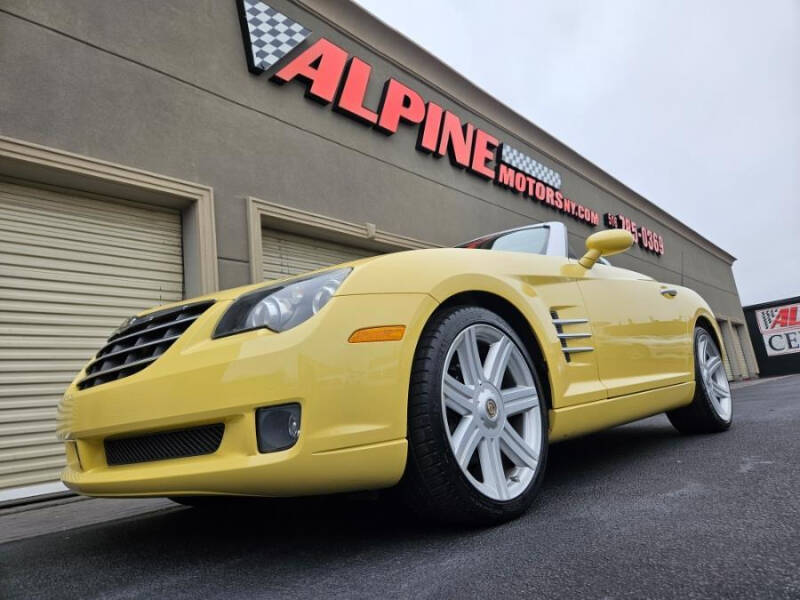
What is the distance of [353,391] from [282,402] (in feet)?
0.67

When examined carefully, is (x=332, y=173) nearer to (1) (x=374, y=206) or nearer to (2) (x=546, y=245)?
(1) (x=374, y=206)

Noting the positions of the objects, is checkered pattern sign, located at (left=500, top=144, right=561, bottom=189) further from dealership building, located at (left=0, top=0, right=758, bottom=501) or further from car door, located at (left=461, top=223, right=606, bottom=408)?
car door, located at (left=461, top=223, right=606, bottom=408)

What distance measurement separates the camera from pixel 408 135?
767 centimetres

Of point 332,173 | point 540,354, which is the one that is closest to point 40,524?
point 540,354

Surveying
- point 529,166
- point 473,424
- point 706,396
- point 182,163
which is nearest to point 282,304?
point 473,424

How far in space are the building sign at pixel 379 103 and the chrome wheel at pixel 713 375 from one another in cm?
481

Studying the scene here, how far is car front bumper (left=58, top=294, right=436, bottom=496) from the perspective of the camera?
1491mm

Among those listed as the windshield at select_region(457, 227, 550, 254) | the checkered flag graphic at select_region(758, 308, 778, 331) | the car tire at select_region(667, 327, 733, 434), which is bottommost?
the car tire at select_region(667, 327, 733, 434)

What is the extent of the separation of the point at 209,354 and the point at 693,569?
1364mm

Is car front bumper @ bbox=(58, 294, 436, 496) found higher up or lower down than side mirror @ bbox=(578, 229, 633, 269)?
lower down

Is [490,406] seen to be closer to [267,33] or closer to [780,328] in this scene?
[267,33]

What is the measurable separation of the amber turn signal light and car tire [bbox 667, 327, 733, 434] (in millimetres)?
2481

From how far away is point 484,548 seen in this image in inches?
60.6

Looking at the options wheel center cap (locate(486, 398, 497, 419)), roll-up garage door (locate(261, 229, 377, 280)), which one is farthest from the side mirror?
roll-up garage door (locate(261, 229, 377, 280))
